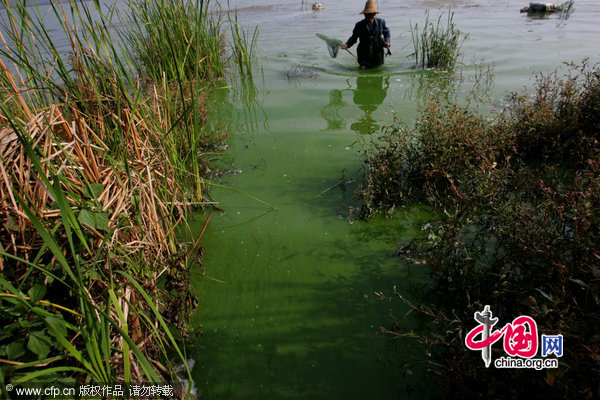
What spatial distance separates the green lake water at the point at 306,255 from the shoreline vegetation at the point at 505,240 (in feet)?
0.66

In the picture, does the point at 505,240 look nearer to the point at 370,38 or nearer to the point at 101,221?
the point at 101,221

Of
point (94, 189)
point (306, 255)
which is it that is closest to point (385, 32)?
point (306, 255)

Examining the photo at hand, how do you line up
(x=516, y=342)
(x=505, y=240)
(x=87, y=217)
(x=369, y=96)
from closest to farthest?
(x=516, y=342) < (x=87, y=217) < (x=505, y=240) < (x=369, y=96)

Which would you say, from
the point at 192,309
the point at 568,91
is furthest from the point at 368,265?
the point at 568,91

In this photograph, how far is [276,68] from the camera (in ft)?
30.5

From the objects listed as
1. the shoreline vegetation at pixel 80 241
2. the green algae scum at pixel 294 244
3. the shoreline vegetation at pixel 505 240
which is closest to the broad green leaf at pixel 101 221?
the shoreline vegetation at pixel 80 241

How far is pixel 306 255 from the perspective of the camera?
10.6 ft

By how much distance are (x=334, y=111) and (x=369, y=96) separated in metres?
1.10

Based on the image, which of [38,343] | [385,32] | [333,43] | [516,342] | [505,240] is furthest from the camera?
[333,43]

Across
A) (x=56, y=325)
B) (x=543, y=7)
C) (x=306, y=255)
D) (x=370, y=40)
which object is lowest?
(x=306, y=255)

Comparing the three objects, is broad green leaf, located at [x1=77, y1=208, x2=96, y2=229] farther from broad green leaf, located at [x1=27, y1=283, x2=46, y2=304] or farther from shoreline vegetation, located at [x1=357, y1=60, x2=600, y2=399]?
shoreline vegetation, located at [x1=357, y1=60, x2=600, y2=399]

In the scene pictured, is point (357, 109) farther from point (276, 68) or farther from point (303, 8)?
point (303, 8)

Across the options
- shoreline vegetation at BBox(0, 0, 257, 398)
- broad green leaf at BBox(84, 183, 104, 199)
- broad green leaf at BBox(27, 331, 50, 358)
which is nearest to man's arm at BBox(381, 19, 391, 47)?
A: shoreline vegetation at BBox(0, 0, 257, 398)

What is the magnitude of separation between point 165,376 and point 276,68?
8307mm
